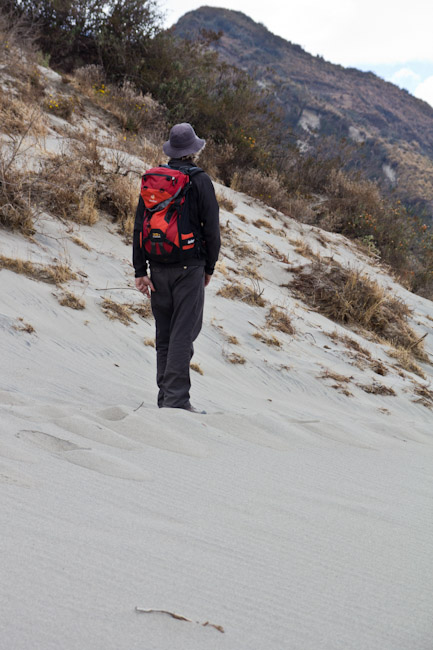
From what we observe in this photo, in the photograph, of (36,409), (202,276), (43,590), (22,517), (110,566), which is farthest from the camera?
(202,276)

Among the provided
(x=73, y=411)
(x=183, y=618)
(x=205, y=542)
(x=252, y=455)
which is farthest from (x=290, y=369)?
(x=183, y=618)

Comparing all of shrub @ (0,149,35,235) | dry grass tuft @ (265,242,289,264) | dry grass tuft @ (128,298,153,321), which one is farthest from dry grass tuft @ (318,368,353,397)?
dry grass tuft @ (265,242,289,264)

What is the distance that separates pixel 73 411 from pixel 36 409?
184 mm

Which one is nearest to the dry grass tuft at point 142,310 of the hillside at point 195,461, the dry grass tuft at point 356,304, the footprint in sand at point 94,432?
the hillside at point 195,461

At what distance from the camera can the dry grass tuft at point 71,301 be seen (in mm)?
4637

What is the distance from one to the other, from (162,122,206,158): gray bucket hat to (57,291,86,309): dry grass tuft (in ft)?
6.74

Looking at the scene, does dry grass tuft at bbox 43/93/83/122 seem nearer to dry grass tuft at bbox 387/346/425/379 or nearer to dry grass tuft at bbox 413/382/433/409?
dry grass tuft at bbox 387/346/425/379

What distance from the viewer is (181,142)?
9.89 feet

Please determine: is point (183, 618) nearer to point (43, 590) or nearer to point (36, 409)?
point (43, 590)

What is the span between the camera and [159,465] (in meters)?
2.15

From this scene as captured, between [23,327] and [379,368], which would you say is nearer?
[23,327]

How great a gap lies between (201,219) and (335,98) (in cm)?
5952

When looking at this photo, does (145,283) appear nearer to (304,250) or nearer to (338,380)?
(338,380)

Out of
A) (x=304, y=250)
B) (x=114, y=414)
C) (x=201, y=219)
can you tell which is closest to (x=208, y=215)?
(x=201, y=219)
